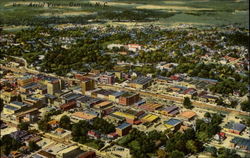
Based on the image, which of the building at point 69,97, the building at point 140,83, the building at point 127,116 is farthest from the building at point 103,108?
the building at point 140,83

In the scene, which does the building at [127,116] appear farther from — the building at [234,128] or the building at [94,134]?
the building at [234,128]

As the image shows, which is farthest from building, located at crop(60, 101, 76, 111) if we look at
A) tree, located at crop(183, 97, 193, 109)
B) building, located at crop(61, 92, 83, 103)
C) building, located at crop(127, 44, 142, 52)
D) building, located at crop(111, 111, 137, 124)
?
building, located at crop(127, 44, 142, 52)

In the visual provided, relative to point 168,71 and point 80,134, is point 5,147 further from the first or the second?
point 168,71

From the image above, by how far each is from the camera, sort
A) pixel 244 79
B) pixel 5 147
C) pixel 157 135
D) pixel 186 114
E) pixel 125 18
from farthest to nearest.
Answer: pixel 125 18, pixel 244 79, pixel 186 114, pixel 157 135, pixel 5 147

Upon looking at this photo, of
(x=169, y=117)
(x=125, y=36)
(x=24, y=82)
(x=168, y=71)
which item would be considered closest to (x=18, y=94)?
(x=24, y=82)

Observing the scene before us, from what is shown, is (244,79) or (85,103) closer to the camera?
(85,103)

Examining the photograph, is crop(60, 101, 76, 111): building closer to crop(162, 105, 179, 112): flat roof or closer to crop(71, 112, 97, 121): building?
crop(71, 112, 97, 121): building

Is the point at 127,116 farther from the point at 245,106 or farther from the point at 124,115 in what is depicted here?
the point at 245,106
